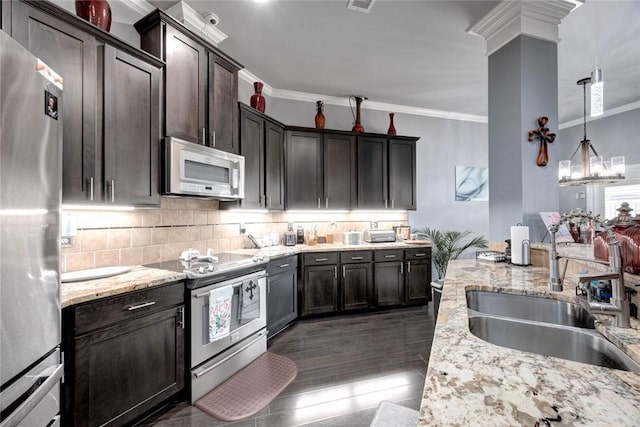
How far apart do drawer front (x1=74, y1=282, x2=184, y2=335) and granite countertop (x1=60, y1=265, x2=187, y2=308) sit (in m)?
0.04

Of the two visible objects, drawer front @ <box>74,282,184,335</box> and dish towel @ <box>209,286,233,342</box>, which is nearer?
drawer front @ <box>74,282,184,335</box>

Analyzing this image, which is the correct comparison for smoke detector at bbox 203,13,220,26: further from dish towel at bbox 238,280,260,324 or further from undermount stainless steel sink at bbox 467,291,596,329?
undermount stainless steel sink at bbox 467,291,596,329

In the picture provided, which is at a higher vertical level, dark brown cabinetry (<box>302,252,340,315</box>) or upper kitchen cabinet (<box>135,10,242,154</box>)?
upper kitchen cabinet (<box>135,10,242,154</box>)

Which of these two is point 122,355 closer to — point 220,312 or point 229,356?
point 220,312

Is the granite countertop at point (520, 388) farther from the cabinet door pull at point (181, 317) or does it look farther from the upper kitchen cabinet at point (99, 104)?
the upper kitchen cabinet at point (99, 104)

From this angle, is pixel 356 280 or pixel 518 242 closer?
pixel 518 242

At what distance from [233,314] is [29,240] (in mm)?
1540

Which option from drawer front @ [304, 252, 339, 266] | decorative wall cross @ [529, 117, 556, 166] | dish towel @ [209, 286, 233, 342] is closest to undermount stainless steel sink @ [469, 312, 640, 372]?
dish towel @ [209, 286, 233, 342]

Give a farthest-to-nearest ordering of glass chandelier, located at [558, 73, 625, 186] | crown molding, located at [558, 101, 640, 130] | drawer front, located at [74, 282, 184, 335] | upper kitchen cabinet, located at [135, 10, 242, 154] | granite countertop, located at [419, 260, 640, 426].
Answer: crown molding, located at [558, 101, 640, 130]
glass chandelier, located at [558, 73, 625, 186]
upper kitchen cabinet, located at [135, 10, 242, 154]
drawer front, located at [74, 282, 184, 335]
granite countertop, located at [419, 260, 640, 426]

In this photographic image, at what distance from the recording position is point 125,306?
5.40 ft

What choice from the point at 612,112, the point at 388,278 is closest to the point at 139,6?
the point at 388,278

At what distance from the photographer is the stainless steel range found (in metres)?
2.02

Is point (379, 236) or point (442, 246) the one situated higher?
point (379, 236)

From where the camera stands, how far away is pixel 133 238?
7.59 feet
